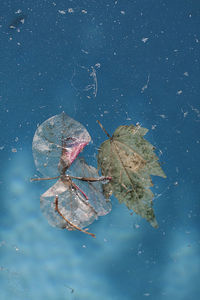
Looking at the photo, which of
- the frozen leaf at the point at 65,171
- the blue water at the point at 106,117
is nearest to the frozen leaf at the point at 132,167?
the frozen leaf at the point at 65,171

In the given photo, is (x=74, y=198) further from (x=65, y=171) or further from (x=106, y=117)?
(x=106, y=117)

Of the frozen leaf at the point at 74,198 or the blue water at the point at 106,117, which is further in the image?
the blue water at the point at 106,117

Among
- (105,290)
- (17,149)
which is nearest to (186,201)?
(105,290)

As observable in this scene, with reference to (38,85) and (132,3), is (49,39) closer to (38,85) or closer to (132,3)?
(38,85)

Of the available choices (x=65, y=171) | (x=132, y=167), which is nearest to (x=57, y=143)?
(x=65, y=171)

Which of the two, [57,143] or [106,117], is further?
[106,117]

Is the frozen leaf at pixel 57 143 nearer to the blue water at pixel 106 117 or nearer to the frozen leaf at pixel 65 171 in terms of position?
the frozen leaf at pixel 65 171
